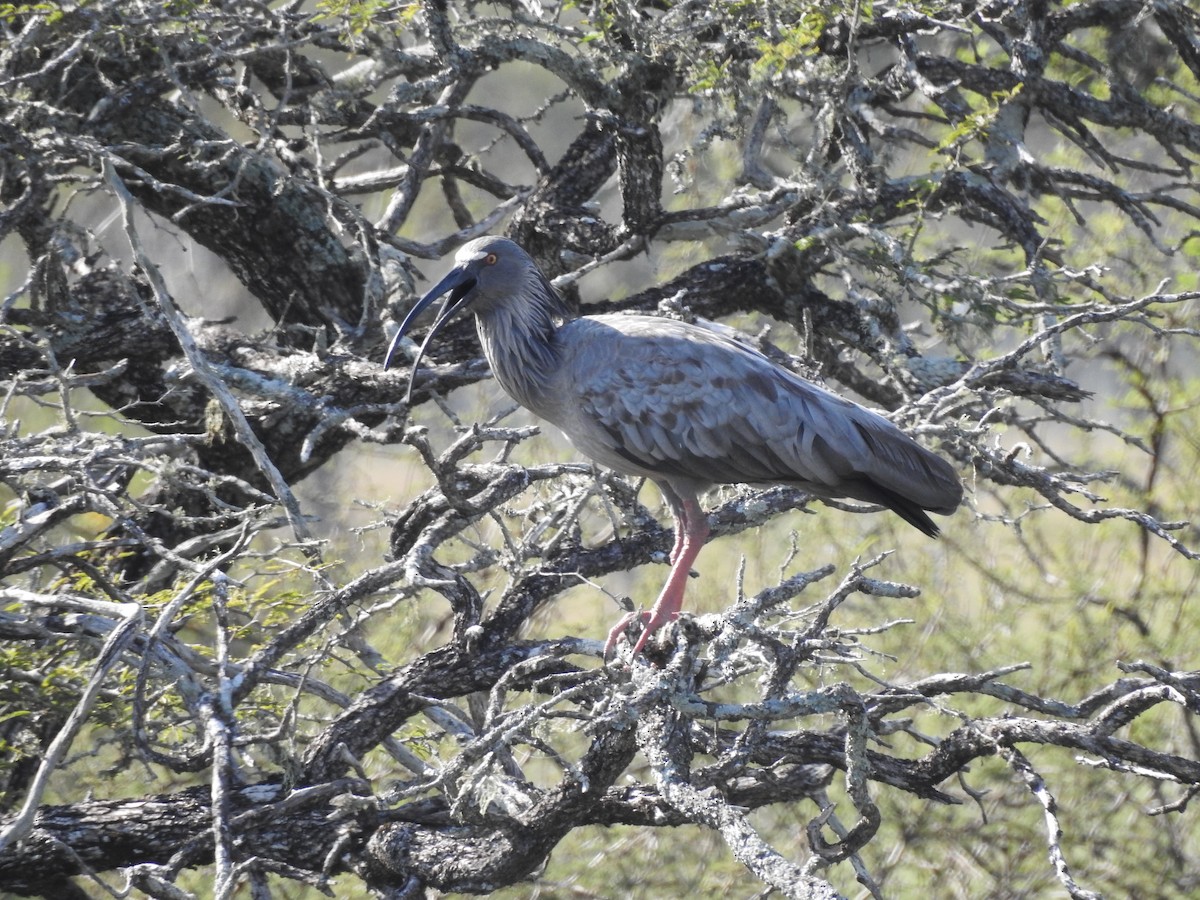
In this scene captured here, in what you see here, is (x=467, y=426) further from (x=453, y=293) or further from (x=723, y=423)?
(x=723, y=423)

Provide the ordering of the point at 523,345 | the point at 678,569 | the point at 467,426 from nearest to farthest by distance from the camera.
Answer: the point at 678,569 → the point at 523,345 → the point at 467,426

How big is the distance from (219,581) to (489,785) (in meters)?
1.00

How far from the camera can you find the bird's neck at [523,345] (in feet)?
15.9

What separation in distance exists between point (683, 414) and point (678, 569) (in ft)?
1.70

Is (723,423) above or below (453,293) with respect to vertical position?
below

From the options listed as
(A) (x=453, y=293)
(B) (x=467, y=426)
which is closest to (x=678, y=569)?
(B) (x=467, y=426)

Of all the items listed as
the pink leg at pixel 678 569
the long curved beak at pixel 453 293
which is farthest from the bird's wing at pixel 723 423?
the long curved beak at pixel 453 293

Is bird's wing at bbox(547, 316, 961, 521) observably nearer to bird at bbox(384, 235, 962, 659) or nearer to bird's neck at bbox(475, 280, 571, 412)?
bird at bbox(384, 235, 962, 659)

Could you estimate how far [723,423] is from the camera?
14.7 ft

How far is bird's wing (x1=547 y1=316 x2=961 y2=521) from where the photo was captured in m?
4.32

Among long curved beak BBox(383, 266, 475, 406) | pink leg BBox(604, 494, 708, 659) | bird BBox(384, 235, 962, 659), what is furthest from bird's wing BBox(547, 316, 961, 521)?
long curved beak BBox(383, 266, 475, 406)

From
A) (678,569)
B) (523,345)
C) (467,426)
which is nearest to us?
(678,569)

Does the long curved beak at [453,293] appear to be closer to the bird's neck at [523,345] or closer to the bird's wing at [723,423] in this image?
the bird's neck at [523,345]

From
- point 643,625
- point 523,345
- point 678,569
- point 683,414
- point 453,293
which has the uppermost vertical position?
point 453,293
